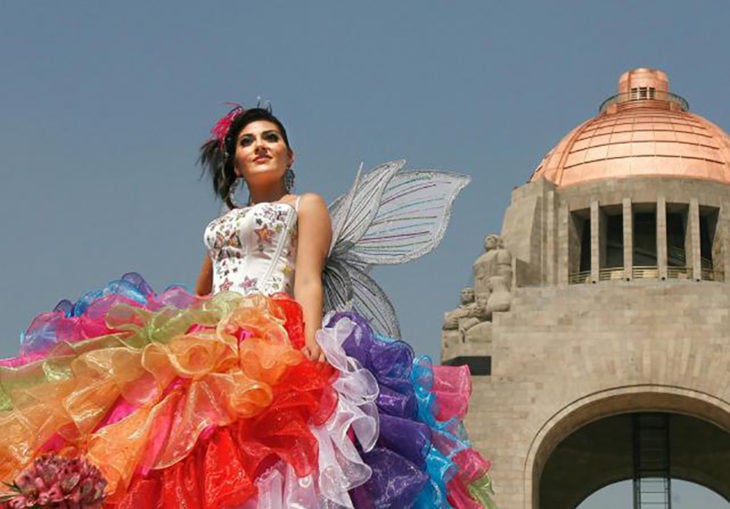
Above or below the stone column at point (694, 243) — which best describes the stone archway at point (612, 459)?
below

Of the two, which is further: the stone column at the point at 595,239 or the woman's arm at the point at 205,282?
the stone column at the point at 595,239

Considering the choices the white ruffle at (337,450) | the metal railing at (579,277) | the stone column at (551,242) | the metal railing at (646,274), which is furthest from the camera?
the metal railing at (579,277)

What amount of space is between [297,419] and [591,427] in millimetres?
27781

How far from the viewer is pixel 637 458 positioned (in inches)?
1286

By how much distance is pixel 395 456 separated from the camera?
20.4 ft

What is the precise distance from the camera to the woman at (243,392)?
586 cm

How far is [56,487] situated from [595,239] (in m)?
26.0

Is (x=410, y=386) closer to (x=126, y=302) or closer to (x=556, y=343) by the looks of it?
(x=126, y=302)

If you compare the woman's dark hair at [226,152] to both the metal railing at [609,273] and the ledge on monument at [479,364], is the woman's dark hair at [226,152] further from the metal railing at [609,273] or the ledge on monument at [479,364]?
the metal railing at [609,273]

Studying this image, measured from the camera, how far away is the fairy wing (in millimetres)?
7527

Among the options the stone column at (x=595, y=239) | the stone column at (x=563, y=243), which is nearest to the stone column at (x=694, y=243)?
the stone column at (x=595, y=239)

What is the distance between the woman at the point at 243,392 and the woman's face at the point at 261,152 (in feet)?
0.04

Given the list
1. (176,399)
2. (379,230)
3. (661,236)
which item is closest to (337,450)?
(176,399)

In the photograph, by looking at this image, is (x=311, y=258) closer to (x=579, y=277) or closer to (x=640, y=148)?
(x=579, y=277)
